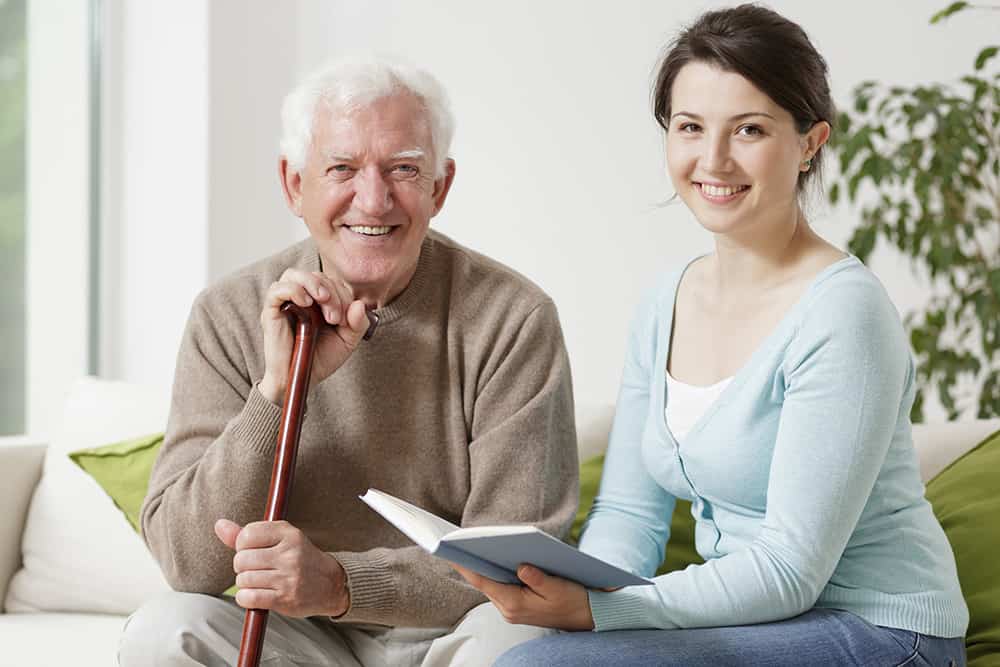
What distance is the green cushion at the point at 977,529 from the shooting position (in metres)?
1.74

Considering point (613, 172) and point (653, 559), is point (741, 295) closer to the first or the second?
point (653, 559)

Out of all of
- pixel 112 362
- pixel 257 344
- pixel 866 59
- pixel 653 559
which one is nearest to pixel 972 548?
pixel 653 559

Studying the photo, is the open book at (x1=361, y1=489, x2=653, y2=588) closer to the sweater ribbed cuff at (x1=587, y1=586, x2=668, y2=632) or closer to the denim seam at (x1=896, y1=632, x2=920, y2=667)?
the sweater ribbed cuff at (x1=587, y1=586, x2=668, y2=632)

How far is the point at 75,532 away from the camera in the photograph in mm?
2516

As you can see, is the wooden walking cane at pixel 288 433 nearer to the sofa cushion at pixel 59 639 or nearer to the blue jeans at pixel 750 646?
the blue jeans at pixel 750 646

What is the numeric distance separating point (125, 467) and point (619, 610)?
51.1 inches

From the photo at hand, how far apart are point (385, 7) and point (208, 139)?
69 centimetres

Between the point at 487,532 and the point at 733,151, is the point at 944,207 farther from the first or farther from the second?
the point at 487,532

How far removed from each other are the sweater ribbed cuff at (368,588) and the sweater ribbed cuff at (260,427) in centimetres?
18

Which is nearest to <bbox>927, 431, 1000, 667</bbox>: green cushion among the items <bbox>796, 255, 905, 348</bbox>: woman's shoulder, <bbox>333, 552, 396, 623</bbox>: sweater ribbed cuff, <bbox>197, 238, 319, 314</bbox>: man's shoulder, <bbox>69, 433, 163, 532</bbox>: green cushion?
<bbox>796, 255, 905, 348</bbox>: woman's shoulder

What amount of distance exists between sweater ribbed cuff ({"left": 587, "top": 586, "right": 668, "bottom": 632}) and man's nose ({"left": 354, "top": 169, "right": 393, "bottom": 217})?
0.67 metres

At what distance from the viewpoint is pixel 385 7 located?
3.79 m

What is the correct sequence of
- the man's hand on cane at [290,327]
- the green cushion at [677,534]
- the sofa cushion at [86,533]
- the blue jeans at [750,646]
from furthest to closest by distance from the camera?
the sofa cushion at [86,533] < the green cushion at [677,534] < the man's hand on cane at [290,327] < the blue jeans at [750,646]

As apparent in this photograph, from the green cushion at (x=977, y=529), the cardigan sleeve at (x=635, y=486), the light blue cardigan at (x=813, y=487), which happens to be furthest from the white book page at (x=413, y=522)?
the green cushion at (x=977, y=529)
